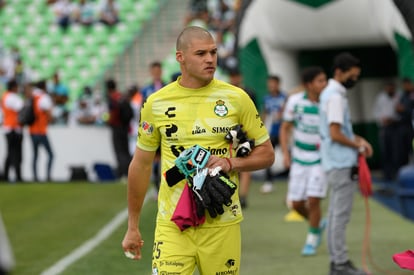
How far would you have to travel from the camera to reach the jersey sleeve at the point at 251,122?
5805mm

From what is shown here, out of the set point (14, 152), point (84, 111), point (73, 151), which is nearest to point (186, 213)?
point (14, 152)

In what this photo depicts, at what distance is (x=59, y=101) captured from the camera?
77.6 ft

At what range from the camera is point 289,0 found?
17.6m

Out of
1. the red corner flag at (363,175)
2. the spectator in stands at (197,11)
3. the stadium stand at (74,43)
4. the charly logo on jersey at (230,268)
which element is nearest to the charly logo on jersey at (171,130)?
the charly logo on jersey at (230,268)

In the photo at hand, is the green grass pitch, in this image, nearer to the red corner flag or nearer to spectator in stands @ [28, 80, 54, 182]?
the red corner flag

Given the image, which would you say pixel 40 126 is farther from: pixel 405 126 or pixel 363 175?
pixel 363 175

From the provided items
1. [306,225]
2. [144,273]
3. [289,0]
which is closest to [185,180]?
[144,273]

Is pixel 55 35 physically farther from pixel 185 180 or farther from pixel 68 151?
pixel 185 180

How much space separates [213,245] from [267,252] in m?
5.07

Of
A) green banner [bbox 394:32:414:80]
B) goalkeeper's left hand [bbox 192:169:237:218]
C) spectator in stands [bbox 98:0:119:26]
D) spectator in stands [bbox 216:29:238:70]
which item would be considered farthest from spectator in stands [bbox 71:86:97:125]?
goalkeeper's left hand [bbox 192:169:237:218]

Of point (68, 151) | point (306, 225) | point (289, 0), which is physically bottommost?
point (68, 151)

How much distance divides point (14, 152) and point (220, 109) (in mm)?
14462

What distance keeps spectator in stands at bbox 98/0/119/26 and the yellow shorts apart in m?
22.3

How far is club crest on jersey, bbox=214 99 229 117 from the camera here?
5.73m
